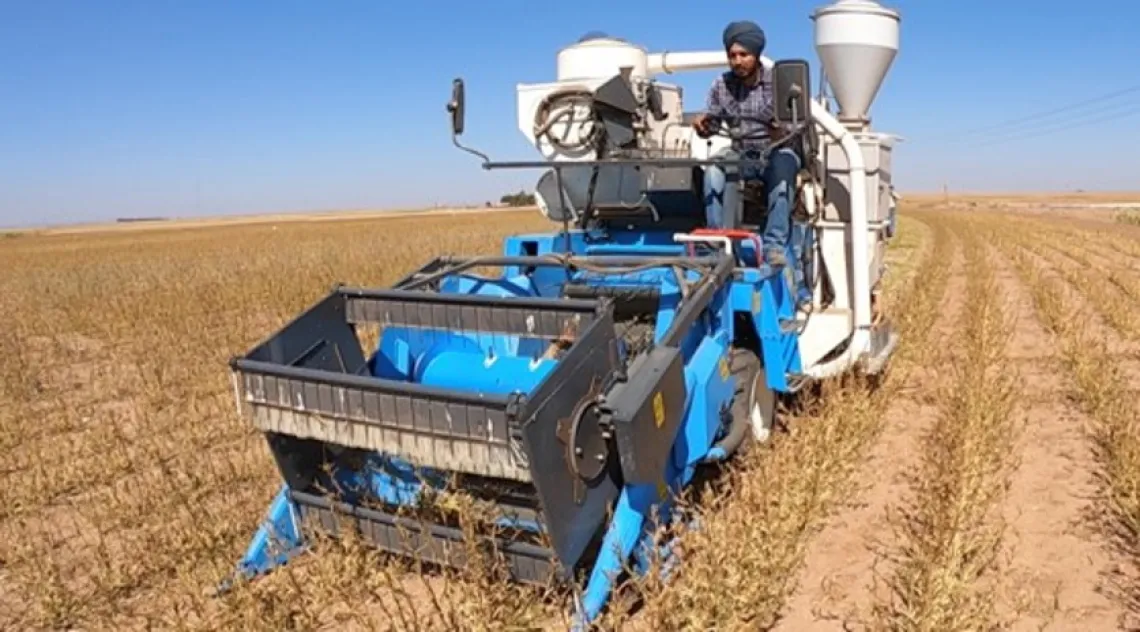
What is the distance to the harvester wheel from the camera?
4.13 metres

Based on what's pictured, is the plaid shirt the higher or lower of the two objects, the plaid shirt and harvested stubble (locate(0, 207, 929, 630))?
the higher

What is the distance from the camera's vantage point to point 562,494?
2.89m

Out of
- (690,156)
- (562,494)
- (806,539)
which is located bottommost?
(806,539)

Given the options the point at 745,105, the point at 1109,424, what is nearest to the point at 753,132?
the point at 745,105

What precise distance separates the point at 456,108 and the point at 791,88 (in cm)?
159

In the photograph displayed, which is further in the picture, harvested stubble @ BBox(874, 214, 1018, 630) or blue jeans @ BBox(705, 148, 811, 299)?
blue jeans @ BBox(705, 148, 811, 299)

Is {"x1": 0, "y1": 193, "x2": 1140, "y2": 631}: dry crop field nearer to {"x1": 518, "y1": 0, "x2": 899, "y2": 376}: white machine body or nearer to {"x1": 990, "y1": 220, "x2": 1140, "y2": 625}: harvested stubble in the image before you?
{"x1": 990, "y1": 220, "x2": 1140, "y2": 625}: harvested stubble

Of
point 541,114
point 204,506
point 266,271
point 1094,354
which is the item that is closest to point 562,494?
point 204,506

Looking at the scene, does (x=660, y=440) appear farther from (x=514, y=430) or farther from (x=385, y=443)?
(x=385, y=443)

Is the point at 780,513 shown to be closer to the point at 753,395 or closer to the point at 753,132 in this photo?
the point at 753,395

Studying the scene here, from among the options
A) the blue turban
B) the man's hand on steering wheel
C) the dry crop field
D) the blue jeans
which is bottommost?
the dry crop field

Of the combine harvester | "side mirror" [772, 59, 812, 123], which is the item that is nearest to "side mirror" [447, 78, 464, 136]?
the combine harvester

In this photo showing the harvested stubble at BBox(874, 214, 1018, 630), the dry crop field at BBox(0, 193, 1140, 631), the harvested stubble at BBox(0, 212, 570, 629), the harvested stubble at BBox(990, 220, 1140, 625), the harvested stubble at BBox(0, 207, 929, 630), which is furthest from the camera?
the harvested stubble at BBox(990, 220, 1140, 625)

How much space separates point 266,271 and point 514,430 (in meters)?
14.7
